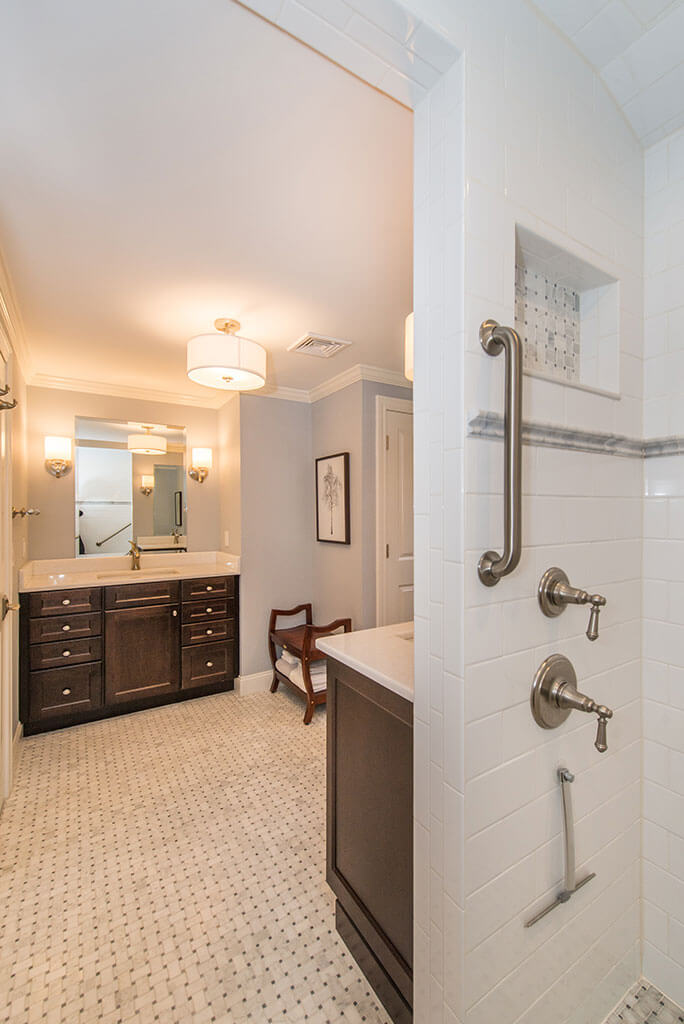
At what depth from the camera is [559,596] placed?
99 centimetres

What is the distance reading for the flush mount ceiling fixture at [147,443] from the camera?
3.80 metres

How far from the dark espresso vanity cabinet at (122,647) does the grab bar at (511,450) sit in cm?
299

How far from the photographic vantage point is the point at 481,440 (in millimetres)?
882

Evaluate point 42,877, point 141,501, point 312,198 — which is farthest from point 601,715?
point 141,501

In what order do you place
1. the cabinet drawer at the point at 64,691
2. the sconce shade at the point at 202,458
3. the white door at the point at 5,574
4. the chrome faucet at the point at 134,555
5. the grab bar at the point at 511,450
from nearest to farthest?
the grab bar at the point at 511,450 → the white door at the point at 5,574 → the cabinet drawer at the point at 64,691 → the chrome faucet at the point at 134,555 → the sconce shade at the point at 202,458

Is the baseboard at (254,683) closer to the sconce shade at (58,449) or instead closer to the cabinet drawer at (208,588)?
the cabinet drawer at (208,588)

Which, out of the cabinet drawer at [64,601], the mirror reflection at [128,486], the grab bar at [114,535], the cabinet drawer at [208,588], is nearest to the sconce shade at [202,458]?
the mirror reflection at [128,486]

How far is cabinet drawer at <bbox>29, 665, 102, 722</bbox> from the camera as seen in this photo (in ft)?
9.46

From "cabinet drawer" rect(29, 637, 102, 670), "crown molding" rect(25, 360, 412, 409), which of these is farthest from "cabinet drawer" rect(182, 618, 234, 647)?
"crown molding" rect(25, 360, 412, 409)

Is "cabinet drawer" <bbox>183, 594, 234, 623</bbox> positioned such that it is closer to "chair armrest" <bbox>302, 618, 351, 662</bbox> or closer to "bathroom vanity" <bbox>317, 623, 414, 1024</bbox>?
"chair armrest" <bbox>302, 618, 351, 662</bbox>

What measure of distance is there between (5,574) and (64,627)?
92 cm

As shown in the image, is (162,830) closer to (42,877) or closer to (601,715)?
(42,877)

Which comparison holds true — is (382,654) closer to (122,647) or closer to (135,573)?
(122,647)

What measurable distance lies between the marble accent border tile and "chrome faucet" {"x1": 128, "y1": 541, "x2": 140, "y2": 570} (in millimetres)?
3511
